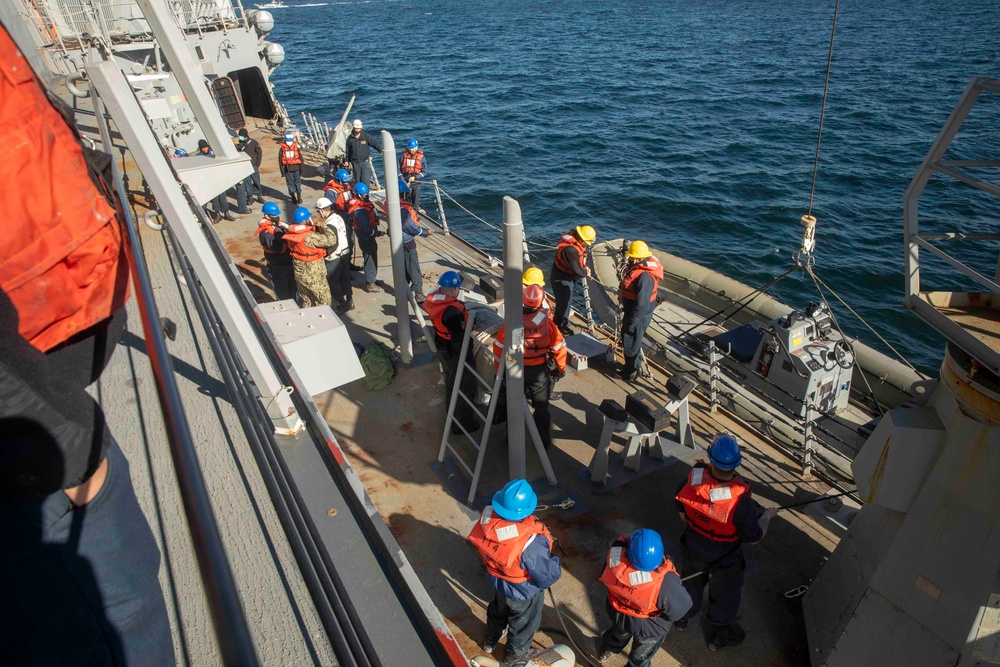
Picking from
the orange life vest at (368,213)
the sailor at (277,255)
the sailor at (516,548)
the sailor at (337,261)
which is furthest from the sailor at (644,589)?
the orange life vest at (368,213)

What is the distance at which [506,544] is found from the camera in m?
3.99

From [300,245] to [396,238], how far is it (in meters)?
1.83

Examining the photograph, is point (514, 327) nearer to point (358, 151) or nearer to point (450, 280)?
point (450, 280)

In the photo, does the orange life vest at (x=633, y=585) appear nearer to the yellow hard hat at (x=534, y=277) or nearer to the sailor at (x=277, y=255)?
the yellow hard hat at (x=534, y=277)

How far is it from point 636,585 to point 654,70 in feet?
151

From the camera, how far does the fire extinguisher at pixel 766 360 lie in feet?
31.1

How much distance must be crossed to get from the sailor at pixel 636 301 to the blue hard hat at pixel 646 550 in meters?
3.92

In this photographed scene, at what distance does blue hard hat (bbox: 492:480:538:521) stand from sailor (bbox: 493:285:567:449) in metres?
1.63

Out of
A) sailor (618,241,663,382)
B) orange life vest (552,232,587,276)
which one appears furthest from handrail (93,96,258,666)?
orange life vest (552,232,587,276)

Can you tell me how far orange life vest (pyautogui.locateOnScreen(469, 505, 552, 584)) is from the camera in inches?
157

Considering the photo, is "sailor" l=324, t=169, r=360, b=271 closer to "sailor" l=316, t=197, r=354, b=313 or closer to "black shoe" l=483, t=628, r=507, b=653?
"sailor" l=316, t=197, r=354, b=313

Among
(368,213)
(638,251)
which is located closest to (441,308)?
(638,251)

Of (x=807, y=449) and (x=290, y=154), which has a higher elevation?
(x=290, y=154)

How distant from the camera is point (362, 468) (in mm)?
6266
